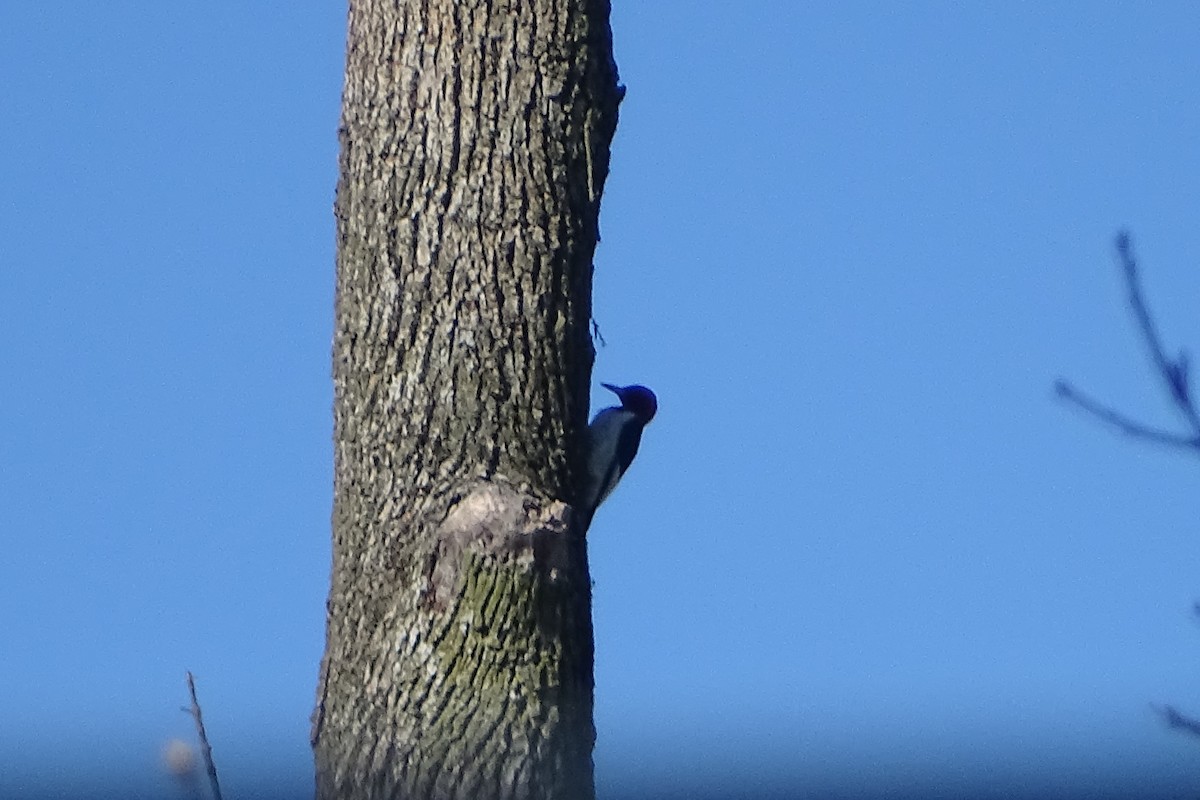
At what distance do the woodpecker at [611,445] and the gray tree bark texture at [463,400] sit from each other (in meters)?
0.11

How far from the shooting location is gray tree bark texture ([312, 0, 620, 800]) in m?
3.77

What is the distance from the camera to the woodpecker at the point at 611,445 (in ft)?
13.5

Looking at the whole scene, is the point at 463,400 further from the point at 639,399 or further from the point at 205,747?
the point at 639,399

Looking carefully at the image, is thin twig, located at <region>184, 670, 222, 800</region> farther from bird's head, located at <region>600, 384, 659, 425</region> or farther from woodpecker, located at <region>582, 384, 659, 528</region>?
bird's head, located at <region>600, 384, 659, 425</region>

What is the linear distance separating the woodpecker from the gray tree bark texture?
0.11 m

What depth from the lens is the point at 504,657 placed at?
3773 millimetres

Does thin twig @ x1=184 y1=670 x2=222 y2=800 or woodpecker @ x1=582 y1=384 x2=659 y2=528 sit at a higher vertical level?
woodpecker @ x1=582 y1=384 x2=659 y2=528

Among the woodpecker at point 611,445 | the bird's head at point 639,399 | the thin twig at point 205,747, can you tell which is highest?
the bird's head at point 639,399

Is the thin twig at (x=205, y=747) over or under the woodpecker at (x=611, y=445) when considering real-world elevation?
under

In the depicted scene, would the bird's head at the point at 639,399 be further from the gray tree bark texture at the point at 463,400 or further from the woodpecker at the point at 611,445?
the gray tree bark texture at the point at 463,400

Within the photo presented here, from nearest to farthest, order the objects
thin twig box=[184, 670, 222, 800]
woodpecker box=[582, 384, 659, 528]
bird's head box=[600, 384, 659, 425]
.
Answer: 1. thin twig box=[184, 670, 222, 800]
2. woodpecker box=[582, 384, 659, 528]
3. bird's head box=[600, 384, 659, 425]

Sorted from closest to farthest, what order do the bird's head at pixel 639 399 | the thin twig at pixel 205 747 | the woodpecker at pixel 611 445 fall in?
1. the thin twig at pixel 205 747
2. the woodpecker at pixel 611 445
3. the bird's head at pixel 639 399

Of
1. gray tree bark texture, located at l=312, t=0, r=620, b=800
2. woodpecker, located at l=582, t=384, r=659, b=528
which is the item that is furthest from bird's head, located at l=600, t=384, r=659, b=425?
gray tree bark texture, located at l=312, t=0, r=620, b=800

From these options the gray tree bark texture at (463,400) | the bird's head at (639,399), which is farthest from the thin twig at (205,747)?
the bird's head at (639,399)
